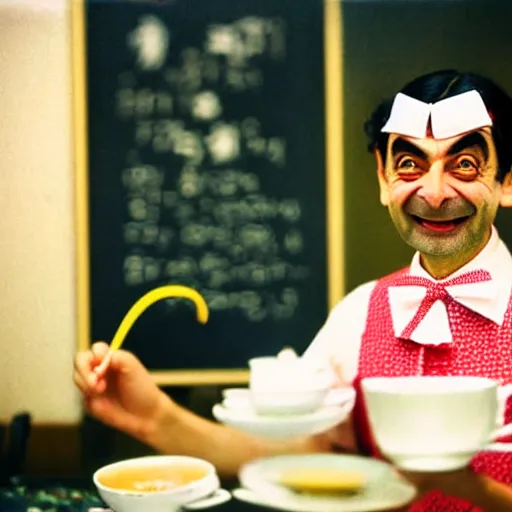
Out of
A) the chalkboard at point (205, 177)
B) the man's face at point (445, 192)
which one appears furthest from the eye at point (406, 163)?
the chalkboard at point (205, 177)

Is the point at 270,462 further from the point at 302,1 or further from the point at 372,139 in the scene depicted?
the point at 302,1

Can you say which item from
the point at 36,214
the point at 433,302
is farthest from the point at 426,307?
the point at 36,214

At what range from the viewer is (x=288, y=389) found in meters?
1.05

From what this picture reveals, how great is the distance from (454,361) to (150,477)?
46cm

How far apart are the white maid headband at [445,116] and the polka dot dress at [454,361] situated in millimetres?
238

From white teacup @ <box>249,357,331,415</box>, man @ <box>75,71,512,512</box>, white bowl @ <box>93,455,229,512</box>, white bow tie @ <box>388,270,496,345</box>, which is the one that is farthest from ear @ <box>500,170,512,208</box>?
white bowl @ <box>93,455,229,512</box>

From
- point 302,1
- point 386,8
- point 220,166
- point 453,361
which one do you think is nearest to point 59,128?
point 220,166

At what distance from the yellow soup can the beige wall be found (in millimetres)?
124

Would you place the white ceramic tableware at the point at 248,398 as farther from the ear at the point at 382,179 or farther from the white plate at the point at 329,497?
the ear at the point at 382,179

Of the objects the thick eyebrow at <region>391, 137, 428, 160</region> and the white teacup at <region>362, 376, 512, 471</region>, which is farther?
the thick eyebrow at <region>391, 137, 428, 160</region>

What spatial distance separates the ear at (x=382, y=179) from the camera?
115 cm

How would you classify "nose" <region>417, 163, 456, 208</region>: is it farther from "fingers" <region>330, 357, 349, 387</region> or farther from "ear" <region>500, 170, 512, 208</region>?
"fingers" <region>330, 357, 349, 387</region>

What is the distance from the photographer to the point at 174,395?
1.15m

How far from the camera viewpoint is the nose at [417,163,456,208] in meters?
1.10
